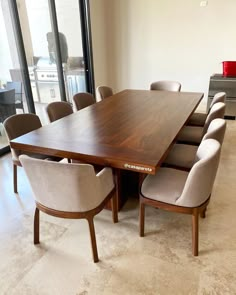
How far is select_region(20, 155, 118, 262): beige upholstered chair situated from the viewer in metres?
1.25

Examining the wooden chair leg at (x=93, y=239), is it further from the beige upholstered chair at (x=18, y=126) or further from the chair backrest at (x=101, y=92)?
the chair backrest at (x=101, y=92)

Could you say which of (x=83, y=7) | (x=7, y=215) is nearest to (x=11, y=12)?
(x=83, y=7)

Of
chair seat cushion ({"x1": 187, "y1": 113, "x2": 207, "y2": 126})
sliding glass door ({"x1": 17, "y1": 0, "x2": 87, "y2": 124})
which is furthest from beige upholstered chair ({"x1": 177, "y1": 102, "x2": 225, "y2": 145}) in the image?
sliding glass door ({"x1": 17, "y1": 0, "x2": 87, "y2": 124})

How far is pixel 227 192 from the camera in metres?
2.24

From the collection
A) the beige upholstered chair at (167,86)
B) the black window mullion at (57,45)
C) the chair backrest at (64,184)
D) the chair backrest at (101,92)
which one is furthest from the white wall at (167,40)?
the chair backrest at (64,184)

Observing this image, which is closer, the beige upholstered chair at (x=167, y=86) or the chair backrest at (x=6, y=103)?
the chair backrest at (x=6, y=103)

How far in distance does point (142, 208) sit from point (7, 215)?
1.20 m

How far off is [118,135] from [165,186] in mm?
515

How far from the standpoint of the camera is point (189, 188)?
4.52ft

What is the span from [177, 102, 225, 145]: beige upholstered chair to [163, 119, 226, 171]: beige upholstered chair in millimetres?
202

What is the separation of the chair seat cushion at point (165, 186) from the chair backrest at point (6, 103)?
261 centimetres

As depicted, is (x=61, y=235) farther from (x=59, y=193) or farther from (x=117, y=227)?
(x=59, y=193)

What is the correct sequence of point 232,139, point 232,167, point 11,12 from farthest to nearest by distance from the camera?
1. point 232,139
2. point 11,12
3. point 232,167

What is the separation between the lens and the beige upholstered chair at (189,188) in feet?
4.34
